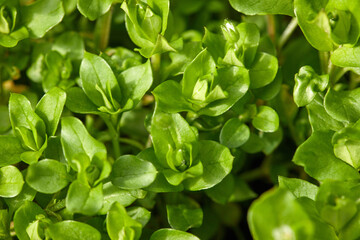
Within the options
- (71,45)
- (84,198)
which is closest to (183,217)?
(84,198)

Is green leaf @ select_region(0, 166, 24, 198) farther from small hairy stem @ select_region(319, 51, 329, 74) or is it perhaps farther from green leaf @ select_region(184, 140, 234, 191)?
small hairy stem @ select_region(319, 51, 329, 74)

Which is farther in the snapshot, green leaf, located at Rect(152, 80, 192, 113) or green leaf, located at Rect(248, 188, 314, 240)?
green leaf, located at Rect(152, 80, 192, 113)

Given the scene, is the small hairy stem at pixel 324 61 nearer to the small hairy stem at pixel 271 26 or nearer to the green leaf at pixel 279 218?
the small hairy stem at pixel 271 26

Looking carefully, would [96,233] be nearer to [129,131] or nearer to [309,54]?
[129,131]

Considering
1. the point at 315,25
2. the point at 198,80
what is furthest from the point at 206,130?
the point at 315,25

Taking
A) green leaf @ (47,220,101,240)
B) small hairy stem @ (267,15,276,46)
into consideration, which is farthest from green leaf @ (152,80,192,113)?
small hairy stem @ (267,15,276,46)

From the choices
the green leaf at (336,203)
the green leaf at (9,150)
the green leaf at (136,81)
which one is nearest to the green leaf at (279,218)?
the green leaf at (336,203)
